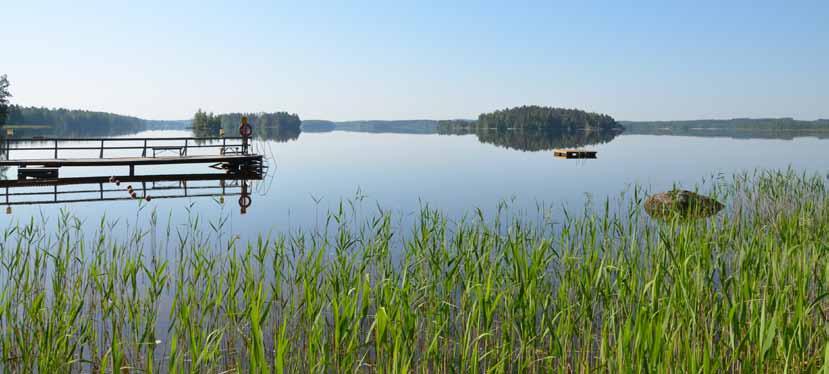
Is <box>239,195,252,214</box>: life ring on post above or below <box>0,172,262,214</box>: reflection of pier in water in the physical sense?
below

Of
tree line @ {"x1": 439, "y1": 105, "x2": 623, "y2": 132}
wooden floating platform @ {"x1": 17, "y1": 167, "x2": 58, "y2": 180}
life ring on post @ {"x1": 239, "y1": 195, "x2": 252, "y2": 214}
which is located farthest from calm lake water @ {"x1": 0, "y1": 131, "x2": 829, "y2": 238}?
tree line @ {"x1": 439, "y1": 105, "x2": 623, "y2": 132}

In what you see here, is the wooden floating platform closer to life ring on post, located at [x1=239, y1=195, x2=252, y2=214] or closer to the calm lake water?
the calm lake water

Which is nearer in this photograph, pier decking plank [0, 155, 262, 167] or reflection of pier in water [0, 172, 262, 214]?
reflection of pier in water [0, 172, 262, 214]

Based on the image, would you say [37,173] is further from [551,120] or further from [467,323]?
[551,120]

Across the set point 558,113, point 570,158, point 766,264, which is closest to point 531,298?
point 766,264

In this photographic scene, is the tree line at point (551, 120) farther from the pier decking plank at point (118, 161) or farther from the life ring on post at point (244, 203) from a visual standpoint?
the life ring on post at point (244, 203)

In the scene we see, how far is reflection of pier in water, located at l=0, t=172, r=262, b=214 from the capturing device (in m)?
17.4

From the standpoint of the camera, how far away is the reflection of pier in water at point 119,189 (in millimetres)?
17375

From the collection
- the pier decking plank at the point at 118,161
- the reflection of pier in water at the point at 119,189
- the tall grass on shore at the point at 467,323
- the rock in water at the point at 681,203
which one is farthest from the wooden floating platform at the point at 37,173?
the rock in water at the point at 681,203

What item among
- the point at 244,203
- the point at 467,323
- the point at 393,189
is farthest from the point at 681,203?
the point at 244,203

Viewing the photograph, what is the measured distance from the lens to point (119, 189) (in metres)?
20.0

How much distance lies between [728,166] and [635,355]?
33998mm

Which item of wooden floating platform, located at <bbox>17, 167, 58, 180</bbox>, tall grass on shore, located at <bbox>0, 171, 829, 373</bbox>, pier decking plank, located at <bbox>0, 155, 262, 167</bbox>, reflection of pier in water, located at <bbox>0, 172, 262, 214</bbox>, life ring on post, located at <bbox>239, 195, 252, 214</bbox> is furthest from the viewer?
pier decking plank, located at <bbox>0, 155, 262, 167</bbox>

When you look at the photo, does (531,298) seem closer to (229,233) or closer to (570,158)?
(229,233)
